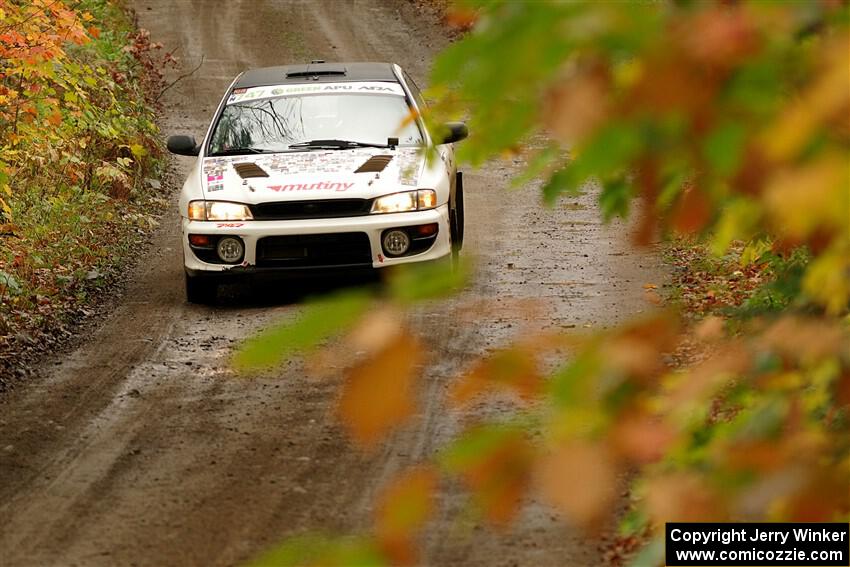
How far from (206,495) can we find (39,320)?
4.31m

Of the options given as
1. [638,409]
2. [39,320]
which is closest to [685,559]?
[638,409]

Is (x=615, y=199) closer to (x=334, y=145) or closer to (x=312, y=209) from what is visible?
(x=312, y=209)

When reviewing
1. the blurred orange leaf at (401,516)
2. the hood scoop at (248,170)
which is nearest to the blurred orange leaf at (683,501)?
the blurred orange leaf at (401,516)

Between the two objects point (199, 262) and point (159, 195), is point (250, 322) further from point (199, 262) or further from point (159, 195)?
point (159, 195)

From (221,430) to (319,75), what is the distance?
17.1ft

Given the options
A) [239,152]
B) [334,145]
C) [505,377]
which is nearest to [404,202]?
[334,145]

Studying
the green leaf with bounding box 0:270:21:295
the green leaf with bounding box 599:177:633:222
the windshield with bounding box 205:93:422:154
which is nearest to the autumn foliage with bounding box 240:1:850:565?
the green leaf with bounding box 599:177:633:222

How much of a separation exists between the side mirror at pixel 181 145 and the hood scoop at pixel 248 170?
1.82 ft

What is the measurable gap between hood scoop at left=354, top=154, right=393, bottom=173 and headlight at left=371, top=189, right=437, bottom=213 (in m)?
0.31

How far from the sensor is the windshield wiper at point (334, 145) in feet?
33.7

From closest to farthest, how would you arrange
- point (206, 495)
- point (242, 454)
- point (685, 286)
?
point (206, 495), point (242, 454), point (685, 286)

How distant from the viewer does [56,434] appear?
23.5ft

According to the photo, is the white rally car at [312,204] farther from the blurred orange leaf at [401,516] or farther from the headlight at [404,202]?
the blurred orange leaf at [401,516]

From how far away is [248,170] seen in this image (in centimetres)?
990
